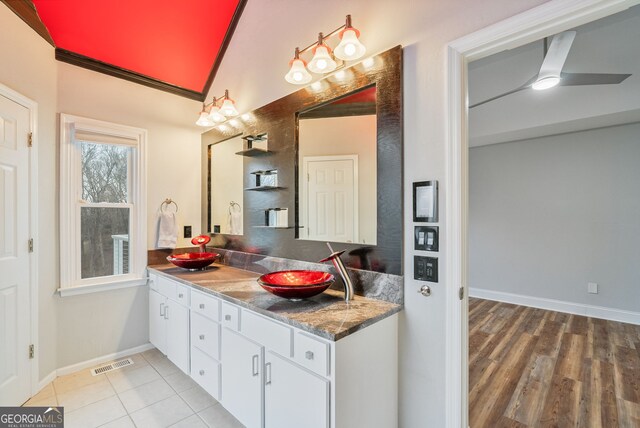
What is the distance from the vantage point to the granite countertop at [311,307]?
1282 mm

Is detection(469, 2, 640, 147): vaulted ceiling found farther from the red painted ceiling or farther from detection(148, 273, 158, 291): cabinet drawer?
detection(148, 273, 158, 291): cabinet drawer

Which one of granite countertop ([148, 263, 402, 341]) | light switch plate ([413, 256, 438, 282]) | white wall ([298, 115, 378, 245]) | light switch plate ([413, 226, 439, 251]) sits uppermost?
white wall ([298, 115, 378, 245])

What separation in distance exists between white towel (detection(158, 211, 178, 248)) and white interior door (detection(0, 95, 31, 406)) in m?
0.94

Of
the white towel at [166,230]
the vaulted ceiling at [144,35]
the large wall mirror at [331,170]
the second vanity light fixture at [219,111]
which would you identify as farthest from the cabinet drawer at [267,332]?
the vaulted ceiling at [144,35]

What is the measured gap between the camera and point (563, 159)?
375 centimetres

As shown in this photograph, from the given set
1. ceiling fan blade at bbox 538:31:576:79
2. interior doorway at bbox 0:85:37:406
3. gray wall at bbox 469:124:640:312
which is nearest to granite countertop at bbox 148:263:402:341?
interior doorway at bbox 0:85:37:406

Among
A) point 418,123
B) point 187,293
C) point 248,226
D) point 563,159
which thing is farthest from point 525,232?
point 187,293

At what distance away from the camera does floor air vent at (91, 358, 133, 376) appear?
2439 millimetres

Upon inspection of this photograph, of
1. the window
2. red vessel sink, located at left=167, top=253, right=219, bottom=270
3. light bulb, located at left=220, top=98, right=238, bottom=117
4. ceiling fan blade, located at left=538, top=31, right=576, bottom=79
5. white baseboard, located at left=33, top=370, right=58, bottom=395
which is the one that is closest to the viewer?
ceiling fan blade, located at left=538, top=31, right=576, bottom=79

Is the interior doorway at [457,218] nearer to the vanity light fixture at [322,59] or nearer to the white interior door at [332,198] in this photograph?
the white interior door at [332,198]

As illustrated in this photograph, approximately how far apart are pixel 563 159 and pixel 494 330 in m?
2.41

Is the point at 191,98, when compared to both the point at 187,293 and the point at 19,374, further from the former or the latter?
the point at 19,374

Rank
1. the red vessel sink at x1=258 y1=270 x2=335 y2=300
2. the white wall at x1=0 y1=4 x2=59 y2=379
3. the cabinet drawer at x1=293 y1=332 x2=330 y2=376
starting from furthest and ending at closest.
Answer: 1. the white wall at x1=0 y1=4 x2=59 y2=379
2. the red vessel sink at x1=258 y1=270 x2=335 y2=300
3. the cabinet drawer at x1=293 y1=332 x2=330 y2=376

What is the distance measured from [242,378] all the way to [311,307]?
0.63m
